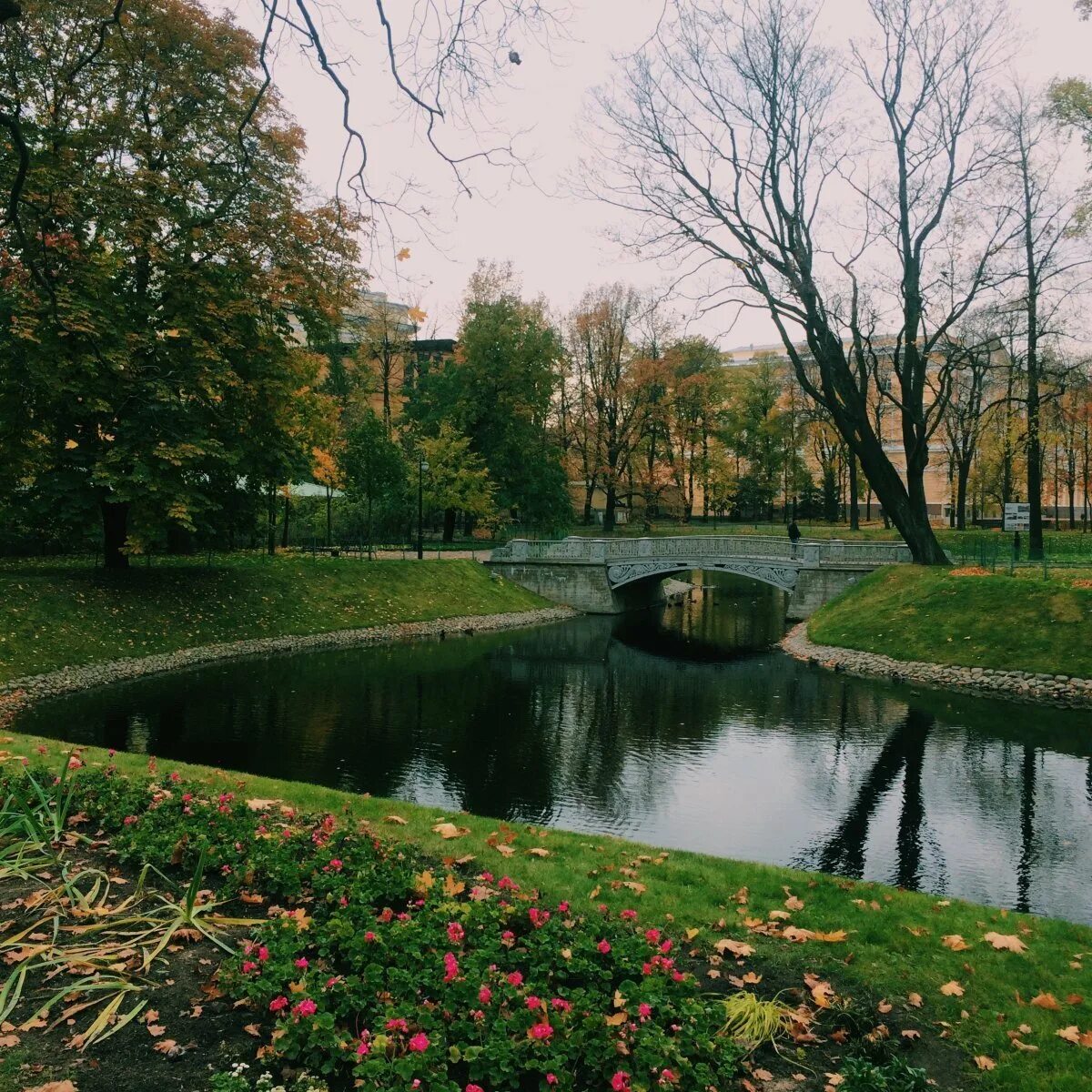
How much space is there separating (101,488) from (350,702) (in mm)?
9726

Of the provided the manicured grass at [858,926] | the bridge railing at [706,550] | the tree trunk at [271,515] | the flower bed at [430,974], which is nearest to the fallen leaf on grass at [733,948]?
the manicured grass at [858,926]

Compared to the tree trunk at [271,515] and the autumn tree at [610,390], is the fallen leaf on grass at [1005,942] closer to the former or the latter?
the tree trunk at [271,515]

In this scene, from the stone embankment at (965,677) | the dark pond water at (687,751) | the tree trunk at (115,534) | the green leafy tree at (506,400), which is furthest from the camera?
the green leafy tree at (506,400)

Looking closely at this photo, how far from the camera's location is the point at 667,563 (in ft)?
121

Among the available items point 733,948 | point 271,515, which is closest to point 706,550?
point 271,515

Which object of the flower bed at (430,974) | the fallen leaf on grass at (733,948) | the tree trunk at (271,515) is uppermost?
the tree trunk at (271,515)

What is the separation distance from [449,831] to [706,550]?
95.3 feet

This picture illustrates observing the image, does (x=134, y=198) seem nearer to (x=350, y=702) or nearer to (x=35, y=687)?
(x=35, y=687)

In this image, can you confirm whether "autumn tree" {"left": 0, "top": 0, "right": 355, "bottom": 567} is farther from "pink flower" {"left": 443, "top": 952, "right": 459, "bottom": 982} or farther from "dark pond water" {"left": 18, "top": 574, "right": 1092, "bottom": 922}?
"pink flower" {"left": 443, "top": 952, "right": 459, "bottom": 982}

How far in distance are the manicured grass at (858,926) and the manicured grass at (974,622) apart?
1579 cm

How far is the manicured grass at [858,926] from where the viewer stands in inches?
192

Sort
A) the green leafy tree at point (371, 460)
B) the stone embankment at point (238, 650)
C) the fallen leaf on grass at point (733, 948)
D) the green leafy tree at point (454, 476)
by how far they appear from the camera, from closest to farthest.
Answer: the fallen leaf on grass at point (733, 948), the stone embankment at point (238, 650), the green leafy tree at point (371, 460), the green leafy tree at point (454, 476)

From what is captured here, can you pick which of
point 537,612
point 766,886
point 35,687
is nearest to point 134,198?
point 35,687

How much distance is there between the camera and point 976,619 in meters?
23.0
